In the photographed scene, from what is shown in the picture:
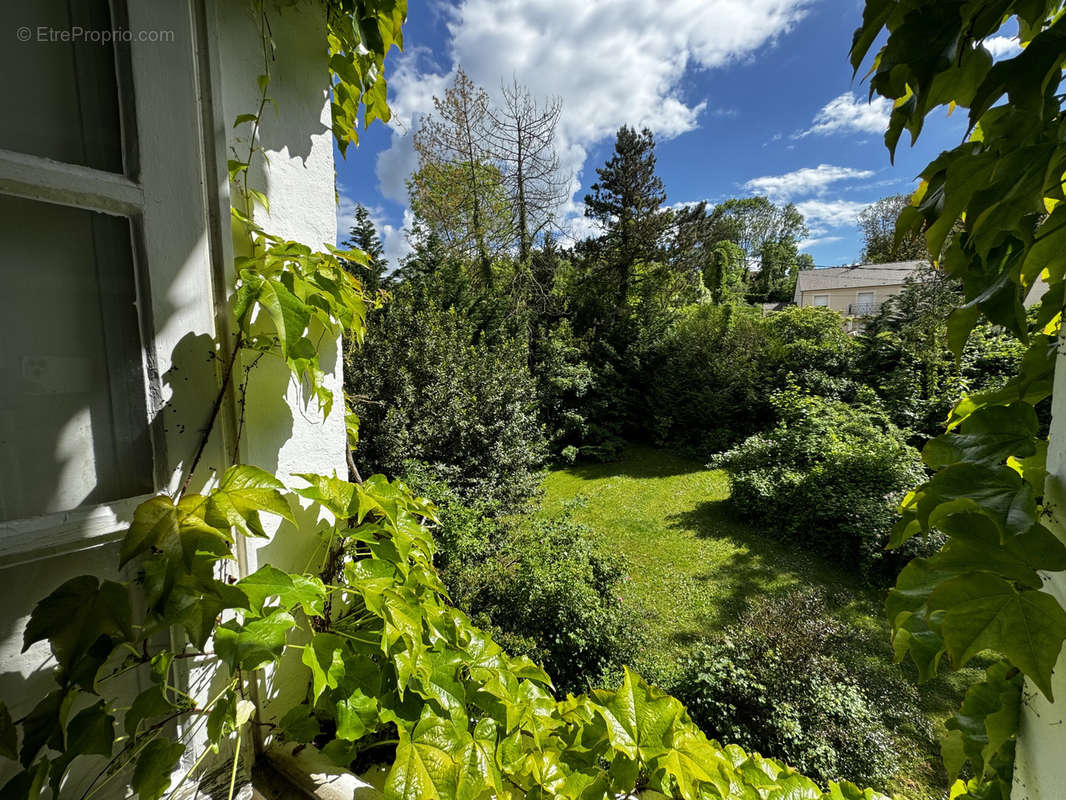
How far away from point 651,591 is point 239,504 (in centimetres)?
528

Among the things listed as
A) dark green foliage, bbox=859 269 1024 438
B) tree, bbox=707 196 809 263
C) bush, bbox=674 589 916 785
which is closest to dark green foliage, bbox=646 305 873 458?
dark green foliage, bbox=859 269 1024 438

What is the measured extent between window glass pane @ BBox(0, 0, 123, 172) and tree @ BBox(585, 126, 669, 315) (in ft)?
42.1

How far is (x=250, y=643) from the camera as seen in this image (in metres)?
0.75

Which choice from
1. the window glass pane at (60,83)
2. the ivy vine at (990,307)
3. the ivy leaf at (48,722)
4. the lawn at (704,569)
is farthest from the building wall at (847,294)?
the ivy leaf at (48,722)

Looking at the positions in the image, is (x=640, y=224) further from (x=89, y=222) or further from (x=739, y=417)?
(x=89, y=222)

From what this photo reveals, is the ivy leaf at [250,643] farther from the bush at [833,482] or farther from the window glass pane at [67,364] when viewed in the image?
the bush at [833,482]

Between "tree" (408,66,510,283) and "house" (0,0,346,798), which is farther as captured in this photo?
"tree" (408,66,510,283)

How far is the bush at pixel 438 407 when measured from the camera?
592 cm

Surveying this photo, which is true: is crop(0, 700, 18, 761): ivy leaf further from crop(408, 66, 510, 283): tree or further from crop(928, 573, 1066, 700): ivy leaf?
crop(408, 66, 510, 283): tree

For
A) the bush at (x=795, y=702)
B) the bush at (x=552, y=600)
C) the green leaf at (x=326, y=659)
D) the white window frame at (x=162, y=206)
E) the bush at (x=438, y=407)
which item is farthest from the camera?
the bush at (x=438, y=407)

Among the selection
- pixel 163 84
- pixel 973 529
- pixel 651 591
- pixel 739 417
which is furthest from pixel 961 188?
pixel 739 417

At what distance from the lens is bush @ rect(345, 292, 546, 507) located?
5918mm

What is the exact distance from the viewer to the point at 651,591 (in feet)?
17.0

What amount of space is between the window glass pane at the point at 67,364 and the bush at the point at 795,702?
11.8ft
